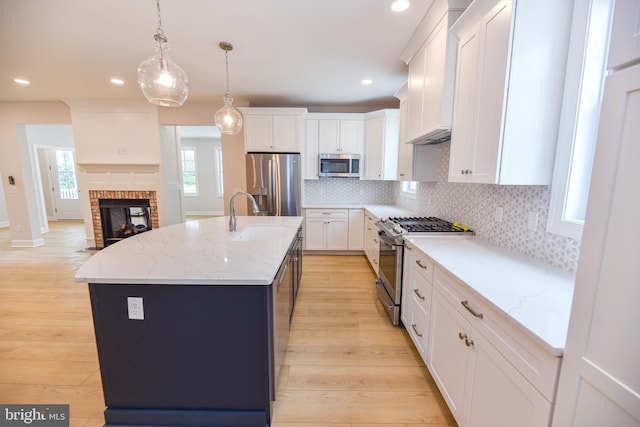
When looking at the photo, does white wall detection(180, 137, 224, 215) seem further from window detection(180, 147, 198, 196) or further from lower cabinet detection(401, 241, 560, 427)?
lower cabinet detection(401, 241, 560, 427)

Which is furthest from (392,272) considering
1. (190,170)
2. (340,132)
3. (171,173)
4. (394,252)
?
(190,170)

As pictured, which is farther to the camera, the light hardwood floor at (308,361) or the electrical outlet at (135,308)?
the light hardwood floor at (308,361)

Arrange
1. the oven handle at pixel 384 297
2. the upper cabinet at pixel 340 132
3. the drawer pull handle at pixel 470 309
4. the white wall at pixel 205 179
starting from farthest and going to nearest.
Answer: the white wall at pixel 205 179 < the upper cabinet at pixel 340 132 < the oven handle at pixel 384 297 < the drawer pull handle at pixel 470 309

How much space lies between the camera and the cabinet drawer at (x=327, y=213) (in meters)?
4.24

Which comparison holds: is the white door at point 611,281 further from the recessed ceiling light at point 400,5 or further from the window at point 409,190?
the window at point 409,190

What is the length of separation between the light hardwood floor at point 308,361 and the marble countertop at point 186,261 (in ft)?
2.98

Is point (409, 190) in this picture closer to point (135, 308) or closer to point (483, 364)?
point (483, 364)

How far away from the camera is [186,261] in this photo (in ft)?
4.65

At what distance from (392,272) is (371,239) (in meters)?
1.39

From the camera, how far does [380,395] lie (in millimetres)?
1608

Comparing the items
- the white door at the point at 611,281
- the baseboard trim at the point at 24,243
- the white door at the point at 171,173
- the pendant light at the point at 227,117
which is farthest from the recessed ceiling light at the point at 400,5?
the baseboard trim at the point at 24,243

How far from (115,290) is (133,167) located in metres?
4.28

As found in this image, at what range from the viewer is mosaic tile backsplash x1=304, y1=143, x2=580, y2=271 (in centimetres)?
140

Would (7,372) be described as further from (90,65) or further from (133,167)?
(133,167)
